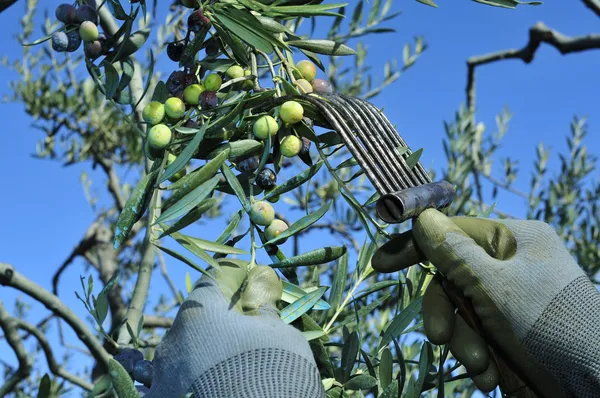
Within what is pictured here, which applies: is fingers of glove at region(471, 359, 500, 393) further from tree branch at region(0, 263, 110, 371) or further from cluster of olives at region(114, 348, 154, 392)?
tree branch at region(0, 263, 110, 371)

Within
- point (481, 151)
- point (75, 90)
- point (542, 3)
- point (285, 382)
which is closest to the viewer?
point (285, 382)

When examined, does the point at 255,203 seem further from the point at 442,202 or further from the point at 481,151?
the point at 481,151

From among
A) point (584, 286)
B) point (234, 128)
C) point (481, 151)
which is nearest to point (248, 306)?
point (234, 128)

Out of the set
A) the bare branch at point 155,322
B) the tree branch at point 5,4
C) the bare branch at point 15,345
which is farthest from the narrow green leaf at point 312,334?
the bare branch at point 155,322

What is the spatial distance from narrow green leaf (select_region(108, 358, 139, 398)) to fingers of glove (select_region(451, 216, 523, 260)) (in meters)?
0.58

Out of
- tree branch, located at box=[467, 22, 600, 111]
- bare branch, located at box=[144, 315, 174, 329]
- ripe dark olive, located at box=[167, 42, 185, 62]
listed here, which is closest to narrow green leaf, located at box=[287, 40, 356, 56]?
ripe dark olive, located at box=[167, 42, 185, 62]

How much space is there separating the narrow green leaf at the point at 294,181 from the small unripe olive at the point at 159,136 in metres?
0.18

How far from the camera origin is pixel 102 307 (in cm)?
149

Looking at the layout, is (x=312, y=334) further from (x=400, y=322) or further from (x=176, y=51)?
(x=176, y=51)

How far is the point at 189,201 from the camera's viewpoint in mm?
1063

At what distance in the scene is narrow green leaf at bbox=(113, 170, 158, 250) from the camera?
1.04 m

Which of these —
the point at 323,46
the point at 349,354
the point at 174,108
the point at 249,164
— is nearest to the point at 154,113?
the point at 174,108

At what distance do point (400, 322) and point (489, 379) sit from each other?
8.7 inches

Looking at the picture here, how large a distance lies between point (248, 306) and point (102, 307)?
1.75 feet
